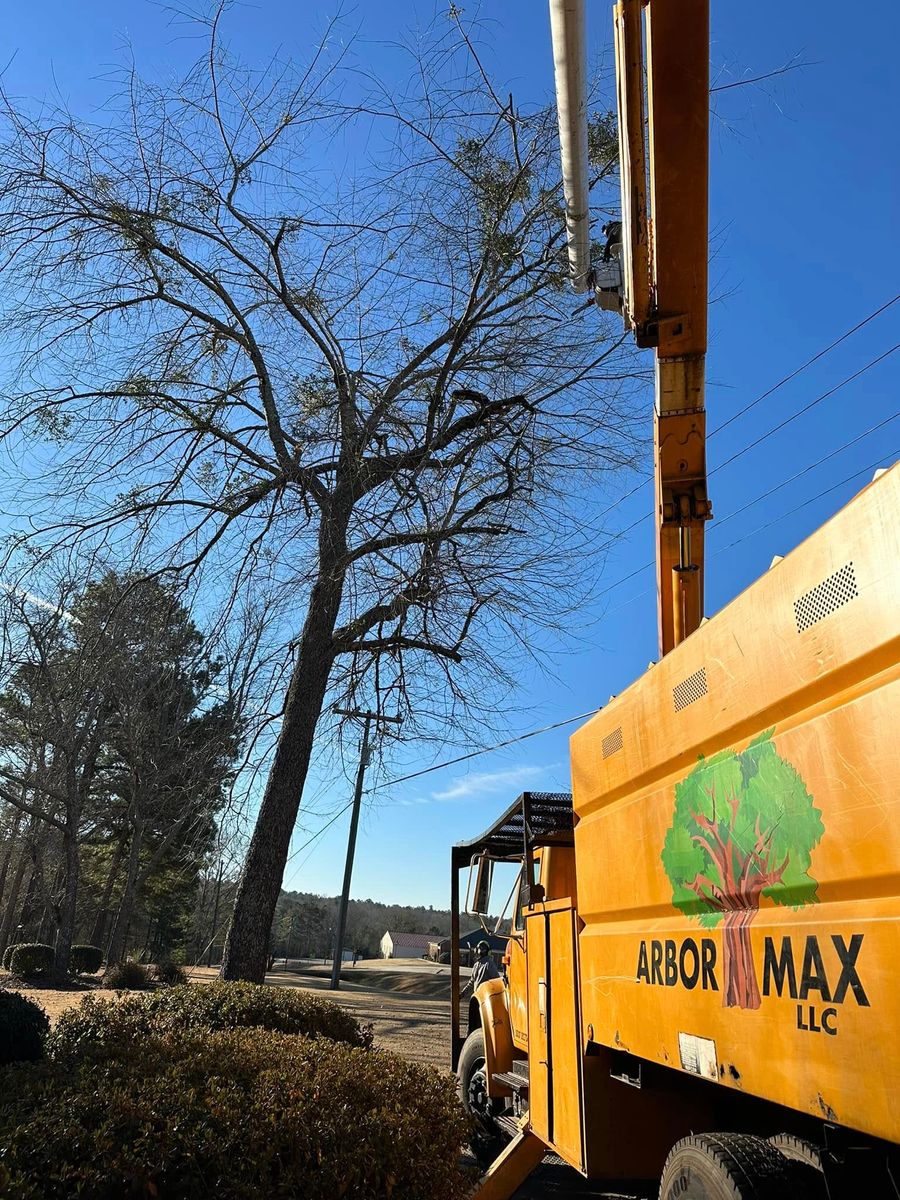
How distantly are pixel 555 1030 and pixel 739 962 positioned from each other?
8.08ft

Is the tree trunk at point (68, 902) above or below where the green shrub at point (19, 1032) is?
above

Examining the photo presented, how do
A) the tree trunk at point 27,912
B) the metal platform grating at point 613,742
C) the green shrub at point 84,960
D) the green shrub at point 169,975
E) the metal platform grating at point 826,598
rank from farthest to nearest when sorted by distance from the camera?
the tree trunk at point 27,912 < the green shrub at point 84,960 < the green shrub at point 169,975 < the metal platform grating at point 613,742 < the metal platform grating at point 826,598

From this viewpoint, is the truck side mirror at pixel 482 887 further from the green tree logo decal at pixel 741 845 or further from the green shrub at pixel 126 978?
the green shrub at pixel 126 978

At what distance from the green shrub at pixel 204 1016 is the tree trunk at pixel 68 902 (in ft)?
56.9

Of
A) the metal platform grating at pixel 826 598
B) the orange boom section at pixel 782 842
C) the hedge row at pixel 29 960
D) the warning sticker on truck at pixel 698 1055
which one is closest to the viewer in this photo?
the orange boom section at pixel 782 842

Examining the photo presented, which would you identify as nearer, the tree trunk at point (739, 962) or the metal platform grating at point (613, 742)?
the tree trunk at point (739, 962)

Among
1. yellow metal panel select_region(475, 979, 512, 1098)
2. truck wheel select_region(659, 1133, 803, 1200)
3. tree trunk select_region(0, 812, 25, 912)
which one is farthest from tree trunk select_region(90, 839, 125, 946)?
truck wheel select_region(659, 1133, 803, 1200)

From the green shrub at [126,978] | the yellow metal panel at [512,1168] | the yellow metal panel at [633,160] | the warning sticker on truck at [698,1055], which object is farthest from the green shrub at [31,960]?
the warning sticker on truck at [698,1055]

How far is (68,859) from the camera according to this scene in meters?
23.7

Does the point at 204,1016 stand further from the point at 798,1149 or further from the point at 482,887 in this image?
the point at 798,1149

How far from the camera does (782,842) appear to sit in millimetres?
2633

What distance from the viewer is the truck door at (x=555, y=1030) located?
14.9 ft

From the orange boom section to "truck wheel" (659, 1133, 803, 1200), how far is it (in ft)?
0.88

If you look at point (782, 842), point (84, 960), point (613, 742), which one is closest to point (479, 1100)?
point (613, 742)
